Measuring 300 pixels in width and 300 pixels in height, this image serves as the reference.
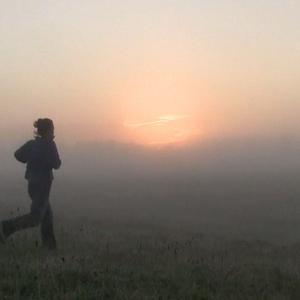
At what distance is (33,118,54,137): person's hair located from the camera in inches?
390

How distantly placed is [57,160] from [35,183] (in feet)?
1.81

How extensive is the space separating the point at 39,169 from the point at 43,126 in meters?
0.74

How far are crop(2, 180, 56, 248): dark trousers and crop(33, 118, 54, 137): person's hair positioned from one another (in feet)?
2.75

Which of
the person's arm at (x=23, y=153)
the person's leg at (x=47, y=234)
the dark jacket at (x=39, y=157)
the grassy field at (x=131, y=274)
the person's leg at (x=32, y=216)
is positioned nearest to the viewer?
the grassy field at (x=131, y=274)

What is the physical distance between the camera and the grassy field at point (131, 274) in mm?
6919

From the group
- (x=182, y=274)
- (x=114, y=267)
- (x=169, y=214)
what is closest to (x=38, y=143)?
(x=114, y=267)

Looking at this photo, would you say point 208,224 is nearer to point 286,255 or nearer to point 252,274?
point 286,255

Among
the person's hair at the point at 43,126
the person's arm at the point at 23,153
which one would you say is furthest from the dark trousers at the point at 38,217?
the person's hair at the point at 43,126

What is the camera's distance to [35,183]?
393 inches

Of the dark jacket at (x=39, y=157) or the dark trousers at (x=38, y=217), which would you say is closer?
the dark trousers at (x=38, y=217)

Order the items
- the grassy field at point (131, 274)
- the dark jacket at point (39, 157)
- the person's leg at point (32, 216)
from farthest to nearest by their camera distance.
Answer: the dark jacket at point (39, 157), the person's leg at point (32, 216), the grassy field at point (131, 274)

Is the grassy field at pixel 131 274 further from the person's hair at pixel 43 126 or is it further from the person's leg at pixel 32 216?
the person's hair at pixel 43 126

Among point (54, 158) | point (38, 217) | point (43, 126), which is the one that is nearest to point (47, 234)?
point (38, 217)

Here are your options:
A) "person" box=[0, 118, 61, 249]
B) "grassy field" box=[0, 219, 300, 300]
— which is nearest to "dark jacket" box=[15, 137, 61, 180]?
"person" box=[0, 118, 61, 249]
